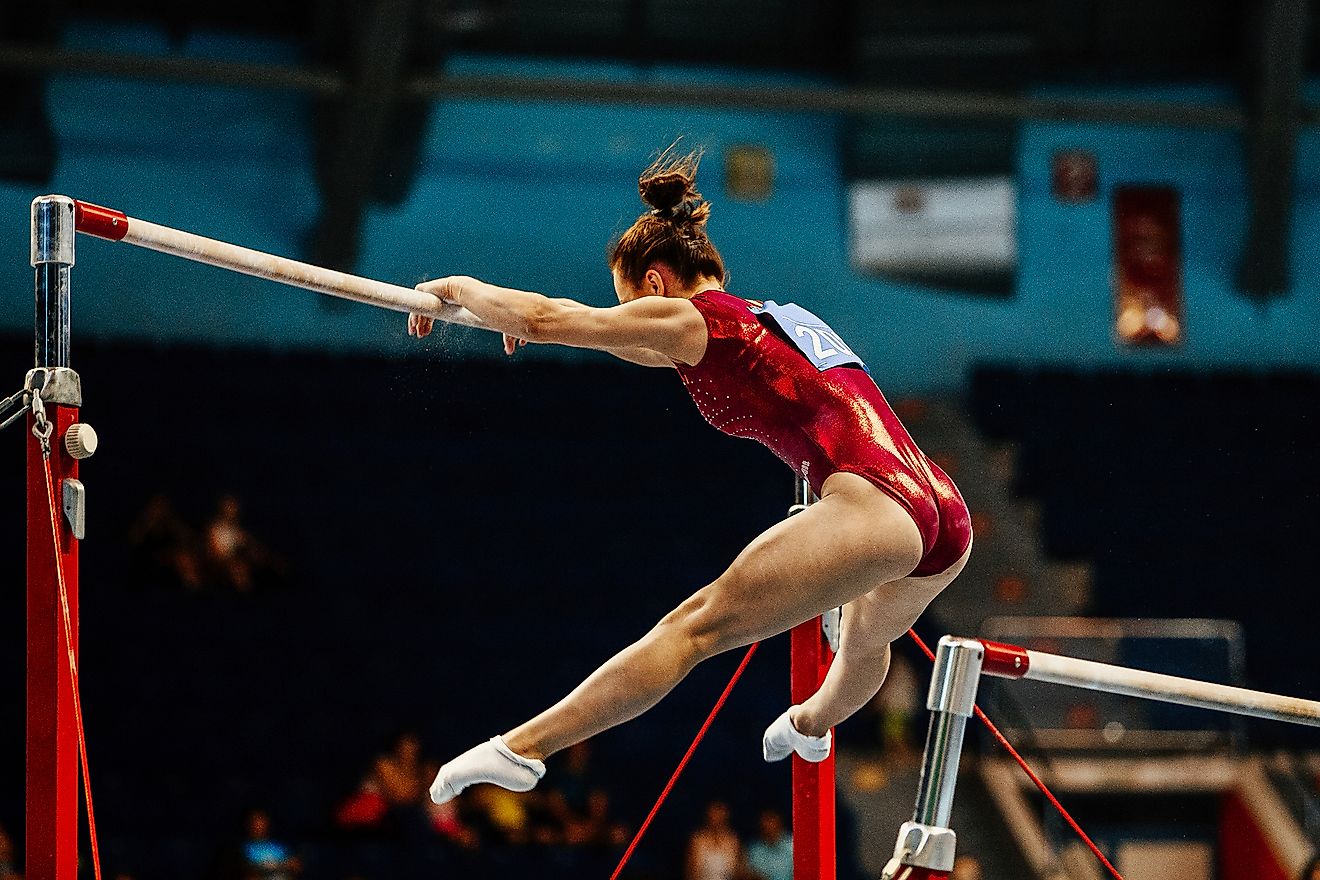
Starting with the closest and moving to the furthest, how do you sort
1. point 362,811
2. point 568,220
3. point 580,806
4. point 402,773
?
point 362,811
point 402,773
point 580,806
point 568,220

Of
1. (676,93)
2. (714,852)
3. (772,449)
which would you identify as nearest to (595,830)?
(714,852)

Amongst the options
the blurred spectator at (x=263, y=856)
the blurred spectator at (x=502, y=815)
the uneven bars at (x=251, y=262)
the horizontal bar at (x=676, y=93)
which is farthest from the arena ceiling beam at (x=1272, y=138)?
the uneven bars at (x=251, y=262)

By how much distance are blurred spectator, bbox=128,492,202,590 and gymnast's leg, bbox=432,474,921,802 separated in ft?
21.9

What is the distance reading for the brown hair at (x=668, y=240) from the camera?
3.68 metres

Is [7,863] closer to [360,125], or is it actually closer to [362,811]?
[362,811]

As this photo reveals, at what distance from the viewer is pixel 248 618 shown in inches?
378

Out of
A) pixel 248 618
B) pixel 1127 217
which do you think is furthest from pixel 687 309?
pixel 1127 217

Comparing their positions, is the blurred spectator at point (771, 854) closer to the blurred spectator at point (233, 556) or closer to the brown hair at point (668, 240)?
the blurred spectator at point (233, 556)

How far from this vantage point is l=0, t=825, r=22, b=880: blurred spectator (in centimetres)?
696

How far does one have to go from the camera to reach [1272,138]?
12109 millimetres

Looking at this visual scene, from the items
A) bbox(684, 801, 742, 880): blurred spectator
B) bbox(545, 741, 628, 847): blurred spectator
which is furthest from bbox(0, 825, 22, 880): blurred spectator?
bbox(684, 801, 742, 880): blurred spectator

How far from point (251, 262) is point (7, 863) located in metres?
4.85

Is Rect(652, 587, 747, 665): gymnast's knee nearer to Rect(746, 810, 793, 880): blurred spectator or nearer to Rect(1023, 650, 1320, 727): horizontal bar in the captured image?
Rect(1023, 650, 1320, 727): horizontal bar

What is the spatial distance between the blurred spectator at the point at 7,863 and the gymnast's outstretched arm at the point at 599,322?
4.75m
